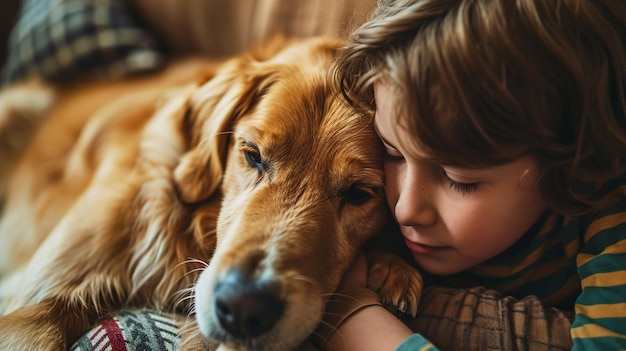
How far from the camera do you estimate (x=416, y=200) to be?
4.00ft

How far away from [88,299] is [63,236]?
0.67 feet

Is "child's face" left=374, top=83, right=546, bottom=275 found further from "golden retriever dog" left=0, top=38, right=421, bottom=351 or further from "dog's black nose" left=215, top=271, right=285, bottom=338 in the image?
"dog's black nose" left=215, top=271, right=285, bottom=338

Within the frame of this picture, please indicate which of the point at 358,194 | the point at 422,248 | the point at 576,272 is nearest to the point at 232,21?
the point at 358,194

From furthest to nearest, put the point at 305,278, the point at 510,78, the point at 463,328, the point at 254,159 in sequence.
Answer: the point at 254,159 → the point at 463,328 → the point at 305,278 → the point at 510,78

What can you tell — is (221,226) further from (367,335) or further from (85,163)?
(85,163)

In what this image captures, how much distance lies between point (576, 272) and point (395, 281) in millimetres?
452

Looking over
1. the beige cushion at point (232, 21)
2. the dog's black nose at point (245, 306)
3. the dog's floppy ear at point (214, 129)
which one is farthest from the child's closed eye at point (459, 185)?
the beige cushion at point (232, 21)

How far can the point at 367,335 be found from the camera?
121 centimetres

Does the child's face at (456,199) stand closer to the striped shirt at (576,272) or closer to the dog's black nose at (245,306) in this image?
the striped shirt at (576,272)

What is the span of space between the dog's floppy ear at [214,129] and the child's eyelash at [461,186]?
0.57 m

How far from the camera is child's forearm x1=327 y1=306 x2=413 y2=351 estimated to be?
3.90ft

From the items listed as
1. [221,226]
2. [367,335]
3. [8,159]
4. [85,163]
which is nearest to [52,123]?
[8,159]

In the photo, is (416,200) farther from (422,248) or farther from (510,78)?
(510,78)

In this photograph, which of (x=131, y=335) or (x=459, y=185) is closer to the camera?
(x=459, y=185)
